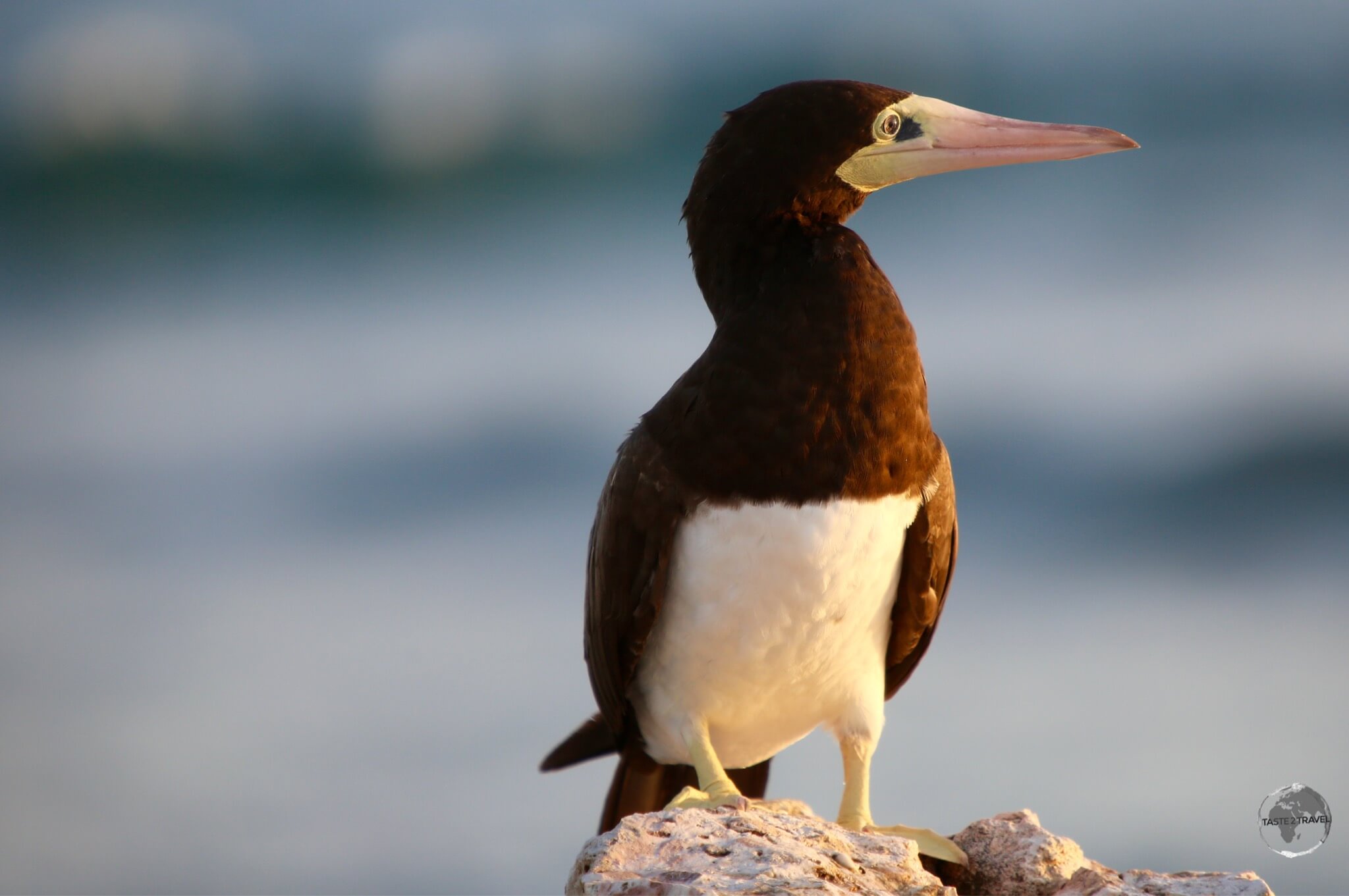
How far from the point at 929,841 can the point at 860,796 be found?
61 cm

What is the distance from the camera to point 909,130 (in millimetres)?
4777

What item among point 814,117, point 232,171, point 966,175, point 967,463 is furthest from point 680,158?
point 814,117

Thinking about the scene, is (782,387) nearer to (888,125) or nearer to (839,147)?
(839,147)

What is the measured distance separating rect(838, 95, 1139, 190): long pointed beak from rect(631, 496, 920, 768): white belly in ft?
3.55

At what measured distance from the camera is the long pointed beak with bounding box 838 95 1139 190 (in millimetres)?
4742

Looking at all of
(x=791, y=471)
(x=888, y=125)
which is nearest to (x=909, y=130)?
(x=888, y=125)

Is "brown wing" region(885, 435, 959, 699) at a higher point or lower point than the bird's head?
lower

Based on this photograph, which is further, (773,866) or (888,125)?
(888,125)

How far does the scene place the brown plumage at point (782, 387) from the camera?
4.42m

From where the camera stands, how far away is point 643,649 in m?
4.87

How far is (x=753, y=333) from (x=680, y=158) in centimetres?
2395

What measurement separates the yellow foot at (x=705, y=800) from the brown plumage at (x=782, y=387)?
551 mm

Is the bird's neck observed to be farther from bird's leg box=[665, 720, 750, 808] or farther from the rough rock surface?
the rough rock surface

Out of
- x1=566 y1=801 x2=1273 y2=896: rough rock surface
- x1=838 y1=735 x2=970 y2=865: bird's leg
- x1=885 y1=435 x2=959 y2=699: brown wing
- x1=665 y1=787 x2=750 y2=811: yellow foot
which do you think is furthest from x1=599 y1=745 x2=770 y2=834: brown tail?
x1=566 y1=801 x2=1273 y2=896: rough rock surface
